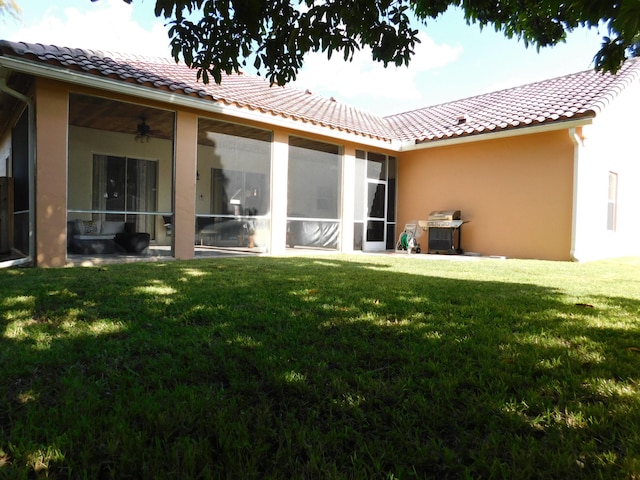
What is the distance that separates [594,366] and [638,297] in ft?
9.60

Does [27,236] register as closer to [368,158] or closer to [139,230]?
[139,230]

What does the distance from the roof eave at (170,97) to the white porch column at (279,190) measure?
1.45 feet

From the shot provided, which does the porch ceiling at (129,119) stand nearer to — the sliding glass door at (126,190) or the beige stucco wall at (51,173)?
the beige stucco wall at (51,173)

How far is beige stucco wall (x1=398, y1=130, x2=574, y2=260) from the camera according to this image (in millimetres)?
9477

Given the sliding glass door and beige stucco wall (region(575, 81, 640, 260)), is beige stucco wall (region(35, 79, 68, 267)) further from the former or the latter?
beige stucco wall (region(575, 81, 640, 260))

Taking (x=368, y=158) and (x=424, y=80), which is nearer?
(x=368, y=158)

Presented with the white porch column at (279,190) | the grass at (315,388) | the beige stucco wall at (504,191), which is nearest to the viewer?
the grass at (315,388)

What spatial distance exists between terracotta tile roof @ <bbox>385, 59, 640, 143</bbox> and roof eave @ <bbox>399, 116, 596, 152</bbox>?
6 centimetres

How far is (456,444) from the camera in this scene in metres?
1.62

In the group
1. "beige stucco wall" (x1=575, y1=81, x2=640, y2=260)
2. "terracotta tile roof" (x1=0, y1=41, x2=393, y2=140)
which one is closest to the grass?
"terracotta tile roof" (x1=0, y1=41, x2=393, y2=140)

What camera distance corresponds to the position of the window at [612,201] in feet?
36.3

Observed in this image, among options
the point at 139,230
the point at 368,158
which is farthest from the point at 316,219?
the point at 139,230

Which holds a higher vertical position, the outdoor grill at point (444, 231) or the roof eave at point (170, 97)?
the roof eave at point (170, 97)

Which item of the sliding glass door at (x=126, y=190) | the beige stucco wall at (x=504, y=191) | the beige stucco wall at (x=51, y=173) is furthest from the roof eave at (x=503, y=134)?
the beige stucco wall at (x=51, y=173)
